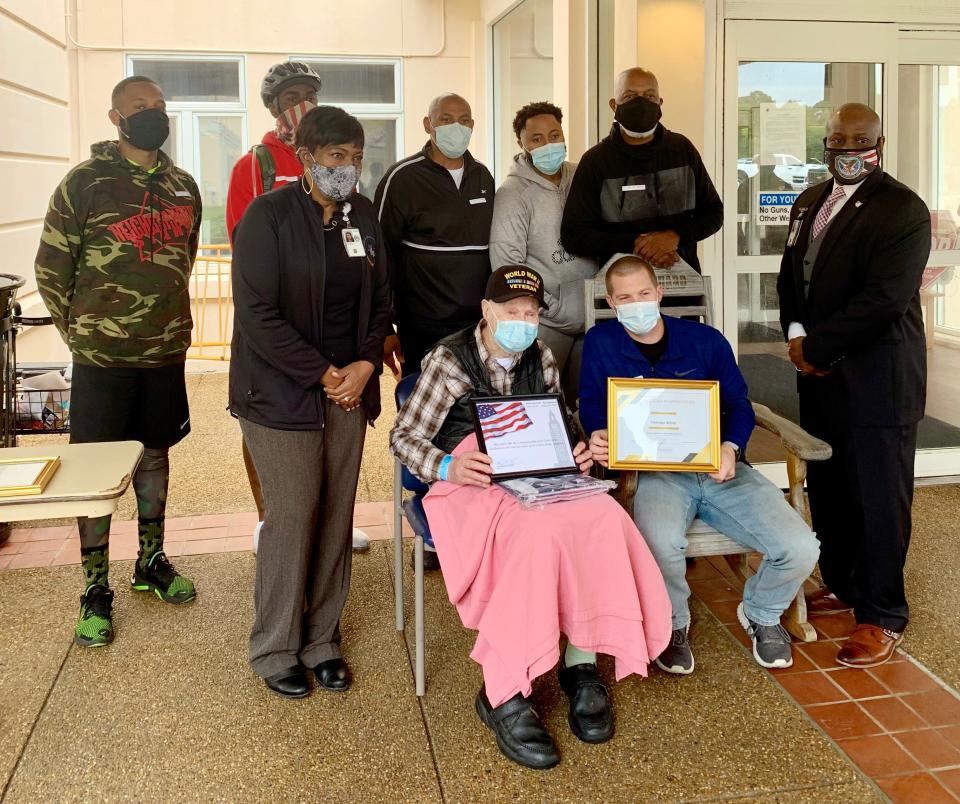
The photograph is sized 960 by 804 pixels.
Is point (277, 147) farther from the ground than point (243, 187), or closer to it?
farther from the ground

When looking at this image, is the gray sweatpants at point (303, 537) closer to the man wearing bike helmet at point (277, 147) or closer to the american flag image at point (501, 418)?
the american flag image at point (501, 418)

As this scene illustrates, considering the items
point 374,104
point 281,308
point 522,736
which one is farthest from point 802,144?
point 374,104

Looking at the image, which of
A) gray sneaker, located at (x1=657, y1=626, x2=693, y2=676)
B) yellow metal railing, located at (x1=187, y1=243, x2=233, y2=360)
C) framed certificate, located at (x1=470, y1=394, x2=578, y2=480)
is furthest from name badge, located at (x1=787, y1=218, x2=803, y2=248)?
yellow metal railing, located at (x1=187, y1=243, x2=233, y2=360)

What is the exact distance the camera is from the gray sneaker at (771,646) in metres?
3.27

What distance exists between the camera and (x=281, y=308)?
3.01 meters

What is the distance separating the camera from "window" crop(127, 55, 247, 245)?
10320mm

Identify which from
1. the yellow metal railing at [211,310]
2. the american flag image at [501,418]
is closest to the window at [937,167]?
the american flag image at [501,418]

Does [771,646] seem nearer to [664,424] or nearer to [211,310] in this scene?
[664,424]

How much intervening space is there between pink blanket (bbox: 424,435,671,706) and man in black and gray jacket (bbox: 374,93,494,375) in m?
1.04

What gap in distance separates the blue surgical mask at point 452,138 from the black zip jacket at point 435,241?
74mm

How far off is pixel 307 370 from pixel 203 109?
8.36 m

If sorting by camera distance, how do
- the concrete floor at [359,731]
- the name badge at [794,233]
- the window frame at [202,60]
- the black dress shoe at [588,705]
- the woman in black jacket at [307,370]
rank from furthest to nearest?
1. the window frame at [202,60]
2. the name badge at [794,233]
3. the woman in black jacket at [307,370]
4. the black dress shoe at [588,705]
5. the concrete floor at [359,731]

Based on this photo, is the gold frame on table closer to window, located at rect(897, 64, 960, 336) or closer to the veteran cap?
the veteran cap

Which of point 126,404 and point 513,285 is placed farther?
point 126,404
